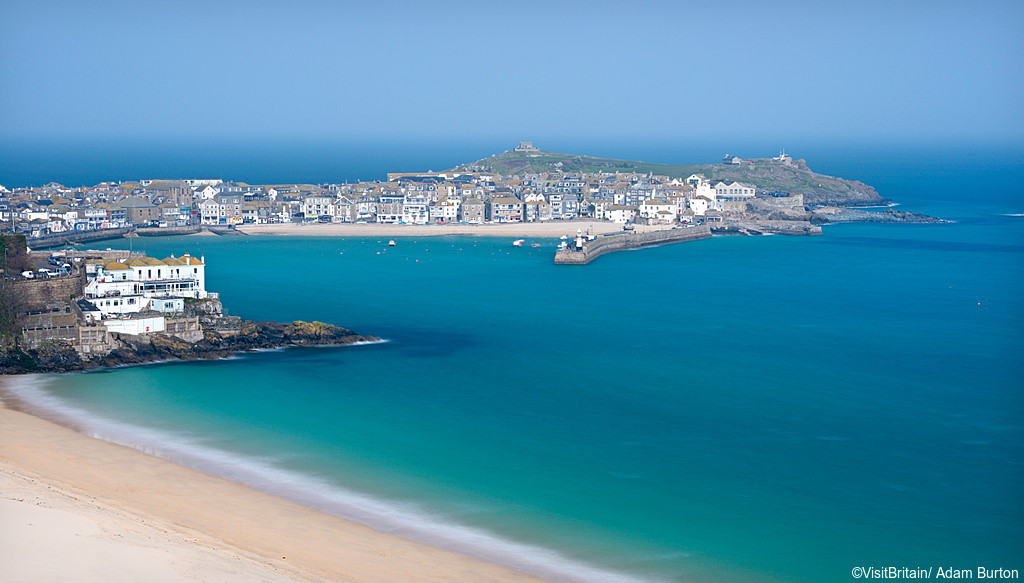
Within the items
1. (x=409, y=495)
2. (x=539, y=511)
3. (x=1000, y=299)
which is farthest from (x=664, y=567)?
(x=1000, y=299)

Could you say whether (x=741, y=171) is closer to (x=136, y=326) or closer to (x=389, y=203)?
(x=389, y=203)

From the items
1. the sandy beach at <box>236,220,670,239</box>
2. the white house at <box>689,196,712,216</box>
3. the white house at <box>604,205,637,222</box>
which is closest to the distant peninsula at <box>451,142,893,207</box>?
the white house at <box>689,196,712,216</box>

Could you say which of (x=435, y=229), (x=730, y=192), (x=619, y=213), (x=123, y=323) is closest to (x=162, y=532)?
(x=123, y=323)

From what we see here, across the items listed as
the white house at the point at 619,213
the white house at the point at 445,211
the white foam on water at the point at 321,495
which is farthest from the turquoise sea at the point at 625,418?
the white house at the point at 619,213

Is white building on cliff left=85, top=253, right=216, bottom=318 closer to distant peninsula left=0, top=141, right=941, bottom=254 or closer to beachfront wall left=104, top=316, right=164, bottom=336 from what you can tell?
beachfront wall left=104, top=316, right=164, bottom=336

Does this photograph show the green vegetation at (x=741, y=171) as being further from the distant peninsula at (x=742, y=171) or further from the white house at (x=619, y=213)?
the white house at (x=619, y=213)

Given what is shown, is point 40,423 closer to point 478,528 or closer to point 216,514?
point 216,514
